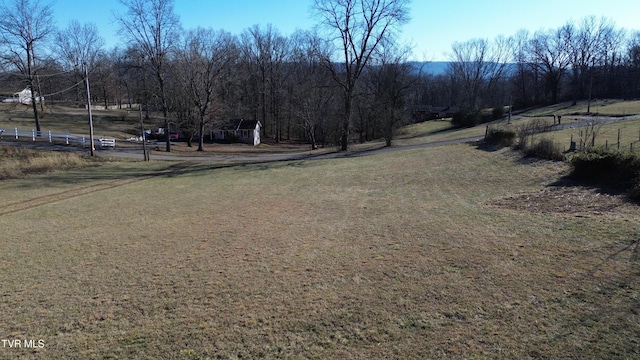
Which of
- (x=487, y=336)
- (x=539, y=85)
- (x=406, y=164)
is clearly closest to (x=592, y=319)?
(x=487, y=336)

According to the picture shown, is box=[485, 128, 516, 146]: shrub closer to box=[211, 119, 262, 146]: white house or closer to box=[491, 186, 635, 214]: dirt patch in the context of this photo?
box=[491, 186, 635, 214]: dirt patch

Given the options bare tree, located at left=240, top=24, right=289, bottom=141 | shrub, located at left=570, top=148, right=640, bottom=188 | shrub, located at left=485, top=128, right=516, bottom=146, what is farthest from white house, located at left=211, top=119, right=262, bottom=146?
shrub, located at left=570, top=148, right=640, bottom=188

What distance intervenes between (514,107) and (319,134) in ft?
126

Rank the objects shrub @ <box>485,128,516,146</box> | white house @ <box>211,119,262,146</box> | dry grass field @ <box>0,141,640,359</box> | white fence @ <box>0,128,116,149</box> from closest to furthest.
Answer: dry grass field @ <box>0,141,640,359</box>
shrub @ <box>485,128,516,146</box>
white fence @ <box>0,128,116,149</box>
white house @ <box>211,119,262,146</box>

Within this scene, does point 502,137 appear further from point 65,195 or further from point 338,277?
point 65,195

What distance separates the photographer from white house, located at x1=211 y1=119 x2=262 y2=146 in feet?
207

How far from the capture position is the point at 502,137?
80.2 ft

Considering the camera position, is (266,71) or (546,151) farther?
(266,71)

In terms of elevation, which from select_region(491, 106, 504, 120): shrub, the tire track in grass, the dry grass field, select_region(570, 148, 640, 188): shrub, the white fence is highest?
select_region(491, 106, 504, 120): shrub

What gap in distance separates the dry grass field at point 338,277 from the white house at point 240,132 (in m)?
48.2

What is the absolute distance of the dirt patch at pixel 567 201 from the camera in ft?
34.8

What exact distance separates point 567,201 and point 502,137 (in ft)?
45.2

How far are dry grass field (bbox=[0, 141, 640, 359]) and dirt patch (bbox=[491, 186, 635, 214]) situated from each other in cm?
6

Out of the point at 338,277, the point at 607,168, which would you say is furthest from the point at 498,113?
Answer: the point at 338,277
